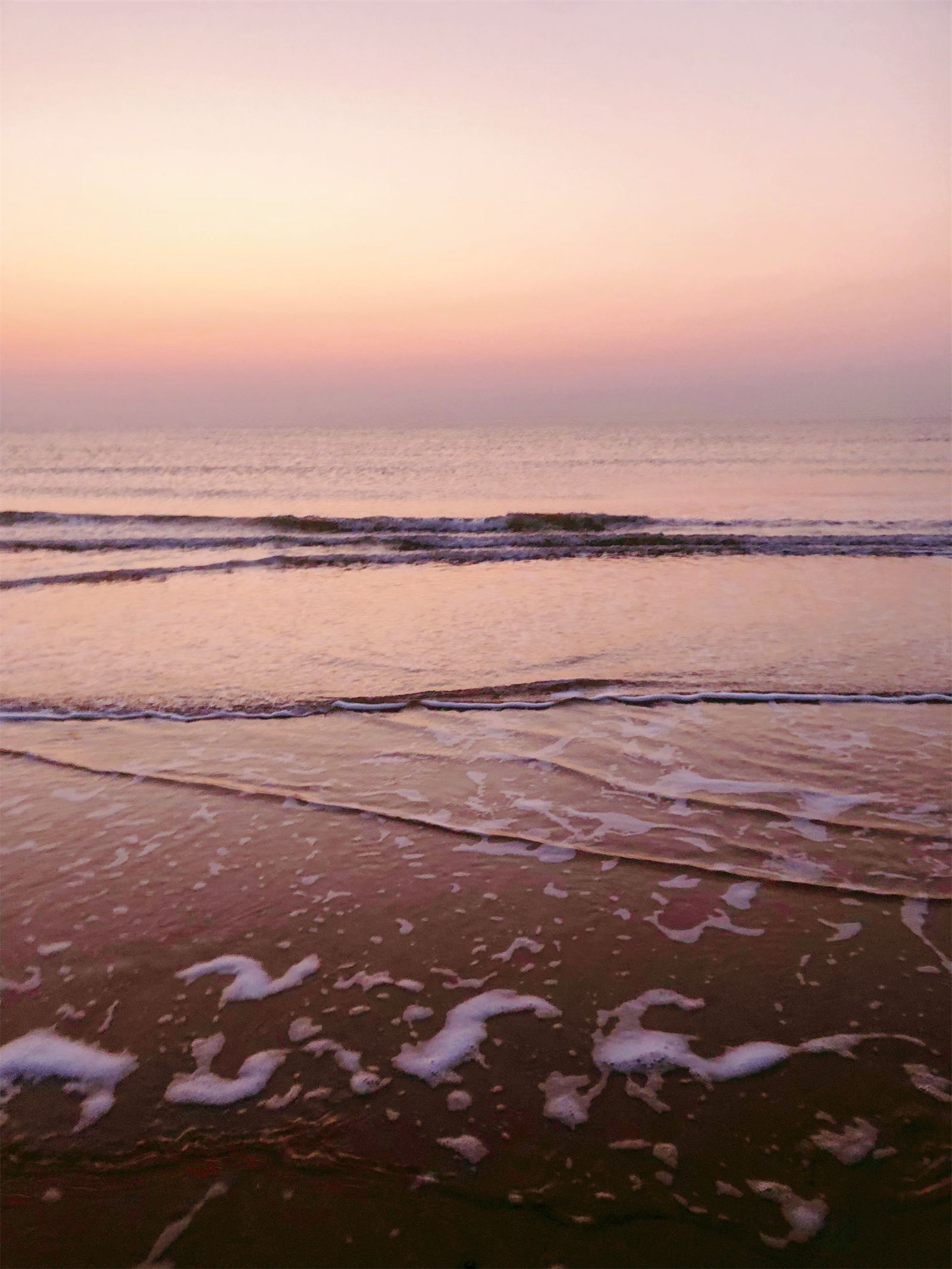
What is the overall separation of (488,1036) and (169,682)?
565 centimetres

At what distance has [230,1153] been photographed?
8.35ft

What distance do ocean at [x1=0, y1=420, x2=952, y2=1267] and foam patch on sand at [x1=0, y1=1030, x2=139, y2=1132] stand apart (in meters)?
0.01

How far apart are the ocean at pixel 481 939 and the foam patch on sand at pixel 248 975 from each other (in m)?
0.02

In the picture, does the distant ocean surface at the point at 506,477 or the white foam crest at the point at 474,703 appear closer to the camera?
the white foam crest at the point at 474,703

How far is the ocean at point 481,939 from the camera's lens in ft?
7.81

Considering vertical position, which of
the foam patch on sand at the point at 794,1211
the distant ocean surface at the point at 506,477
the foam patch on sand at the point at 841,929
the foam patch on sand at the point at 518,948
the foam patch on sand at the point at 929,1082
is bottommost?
the foam patch on sand at the point at 794,1211

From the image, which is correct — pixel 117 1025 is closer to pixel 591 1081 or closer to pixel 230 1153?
pixel 230 1153

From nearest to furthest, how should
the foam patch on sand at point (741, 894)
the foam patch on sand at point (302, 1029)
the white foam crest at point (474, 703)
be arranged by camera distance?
the foam patch on sand at point (302, 1029) < the foam patch on sand at point (741, 894) < the white foam crest at point (474, 703)

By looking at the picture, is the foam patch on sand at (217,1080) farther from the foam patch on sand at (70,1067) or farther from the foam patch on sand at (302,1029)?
the foam patch on sand at (70,1067)

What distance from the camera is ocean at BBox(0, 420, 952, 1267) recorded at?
238cm

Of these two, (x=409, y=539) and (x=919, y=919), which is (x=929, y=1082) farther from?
(x=409, y=539)

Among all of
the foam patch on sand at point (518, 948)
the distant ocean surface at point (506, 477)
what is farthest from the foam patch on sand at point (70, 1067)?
the distant ocean surface at point (506, 477)

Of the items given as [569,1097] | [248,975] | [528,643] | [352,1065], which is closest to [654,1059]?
[569,1097]

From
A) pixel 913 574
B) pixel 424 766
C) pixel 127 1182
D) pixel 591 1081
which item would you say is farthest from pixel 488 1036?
pixel 913 574
